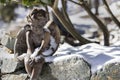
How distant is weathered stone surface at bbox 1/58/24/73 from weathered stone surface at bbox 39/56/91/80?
0.27m

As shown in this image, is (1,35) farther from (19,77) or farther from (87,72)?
(87,72)

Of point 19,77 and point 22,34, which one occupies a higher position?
point 22,34

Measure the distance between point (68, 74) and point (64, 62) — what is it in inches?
4.5

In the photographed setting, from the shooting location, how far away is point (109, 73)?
9.27 feet

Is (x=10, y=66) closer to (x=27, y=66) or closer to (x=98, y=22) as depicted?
(x=27, y=66)

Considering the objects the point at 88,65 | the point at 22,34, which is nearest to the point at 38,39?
the point at 22,34

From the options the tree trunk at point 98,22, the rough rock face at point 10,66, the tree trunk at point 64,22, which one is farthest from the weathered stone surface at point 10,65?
the tree trunk at point 98,22

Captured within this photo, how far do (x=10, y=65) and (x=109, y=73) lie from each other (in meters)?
0.99

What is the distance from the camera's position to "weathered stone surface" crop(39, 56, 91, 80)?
2.87 metres

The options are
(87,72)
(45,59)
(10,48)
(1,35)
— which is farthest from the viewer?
(1,35)

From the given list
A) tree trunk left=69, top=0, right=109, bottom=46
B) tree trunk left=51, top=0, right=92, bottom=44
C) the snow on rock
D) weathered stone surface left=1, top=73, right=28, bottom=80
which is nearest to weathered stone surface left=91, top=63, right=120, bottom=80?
the snow on rock

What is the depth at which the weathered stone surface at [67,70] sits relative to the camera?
2869 millimetres

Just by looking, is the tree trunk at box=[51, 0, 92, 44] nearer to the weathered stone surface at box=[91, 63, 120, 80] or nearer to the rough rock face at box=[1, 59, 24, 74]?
the rough rock face at box=[1, 59, 24, 74]

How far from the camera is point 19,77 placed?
122 inches
